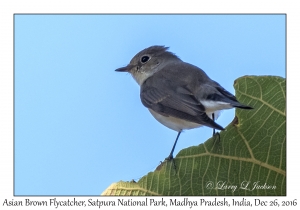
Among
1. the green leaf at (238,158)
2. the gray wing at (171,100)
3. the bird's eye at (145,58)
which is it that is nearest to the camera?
the green leaf at (238,158)

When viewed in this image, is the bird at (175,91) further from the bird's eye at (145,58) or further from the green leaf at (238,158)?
the green leaf at (238,158)

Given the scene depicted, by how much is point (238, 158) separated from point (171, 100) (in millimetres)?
2536

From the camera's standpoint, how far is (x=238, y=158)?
2.97 meters

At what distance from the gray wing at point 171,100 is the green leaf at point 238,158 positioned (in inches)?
35.2

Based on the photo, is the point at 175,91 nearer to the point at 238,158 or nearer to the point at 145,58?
the point at 145,58

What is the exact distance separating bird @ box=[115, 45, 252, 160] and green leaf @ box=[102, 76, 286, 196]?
65cm

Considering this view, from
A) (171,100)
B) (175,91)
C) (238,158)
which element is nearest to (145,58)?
(175,91)


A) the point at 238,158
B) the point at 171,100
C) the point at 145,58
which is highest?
the point at 145,58

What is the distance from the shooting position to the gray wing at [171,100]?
15.4 feet

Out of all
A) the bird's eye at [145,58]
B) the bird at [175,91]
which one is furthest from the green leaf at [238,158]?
the bird's eye at [145,58]

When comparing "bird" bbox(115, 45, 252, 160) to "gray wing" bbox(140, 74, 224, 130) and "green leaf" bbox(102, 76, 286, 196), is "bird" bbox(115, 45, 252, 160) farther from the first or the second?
"green leaf" bbox(102, 76, 286, 196)
